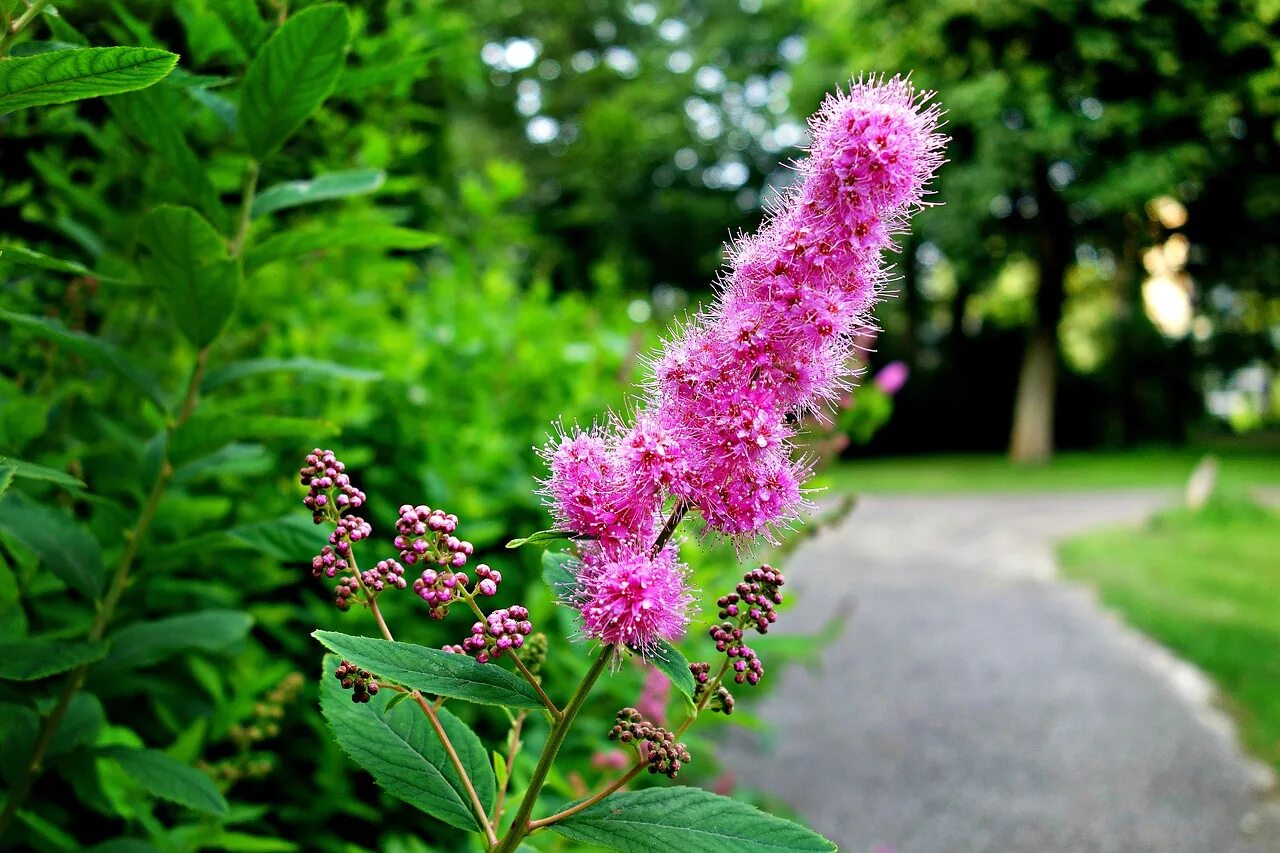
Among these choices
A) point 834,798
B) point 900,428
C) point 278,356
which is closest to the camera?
point 278,356

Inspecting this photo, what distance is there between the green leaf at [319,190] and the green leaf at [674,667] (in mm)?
940

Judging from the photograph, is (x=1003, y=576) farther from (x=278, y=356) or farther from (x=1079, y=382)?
(x=1079, y=382)

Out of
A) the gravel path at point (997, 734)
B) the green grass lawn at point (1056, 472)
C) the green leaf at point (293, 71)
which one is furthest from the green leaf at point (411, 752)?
the green grass lawn at point (1056, 472)

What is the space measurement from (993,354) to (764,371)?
2803 centimetres

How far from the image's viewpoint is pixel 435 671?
903 mm

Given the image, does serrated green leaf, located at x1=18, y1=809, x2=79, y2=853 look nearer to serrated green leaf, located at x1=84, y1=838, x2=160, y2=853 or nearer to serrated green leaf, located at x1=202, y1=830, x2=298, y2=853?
serrated green leaf, located at x1=84, y1=838, x2=160, y2=853

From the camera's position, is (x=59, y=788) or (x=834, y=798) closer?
(x=59, y=788)

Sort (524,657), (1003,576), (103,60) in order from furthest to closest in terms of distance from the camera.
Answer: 1. (1003,576)
2. (524,657)
3. (103,60)

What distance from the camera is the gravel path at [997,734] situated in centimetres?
538

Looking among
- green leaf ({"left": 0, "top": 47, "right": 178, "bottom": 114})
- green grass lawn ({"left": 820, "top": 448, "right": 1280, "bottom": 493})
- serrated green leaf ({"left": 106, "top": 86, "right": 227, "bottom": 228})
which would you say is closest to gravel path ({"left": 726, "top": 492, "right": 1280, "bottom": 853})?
serrated green leaf ({"left": 106, "top": 86, "right": 227, "bottom": 228})

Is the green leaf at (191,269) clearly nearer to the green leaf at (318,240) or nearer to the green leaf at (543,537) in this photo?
the green leaf at (318,240)

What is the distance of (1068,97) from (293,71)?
19.5m

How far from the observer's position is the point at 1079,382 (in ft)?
89.9

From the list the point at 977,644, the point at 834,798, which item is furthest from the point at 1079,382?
the point at 834,798
